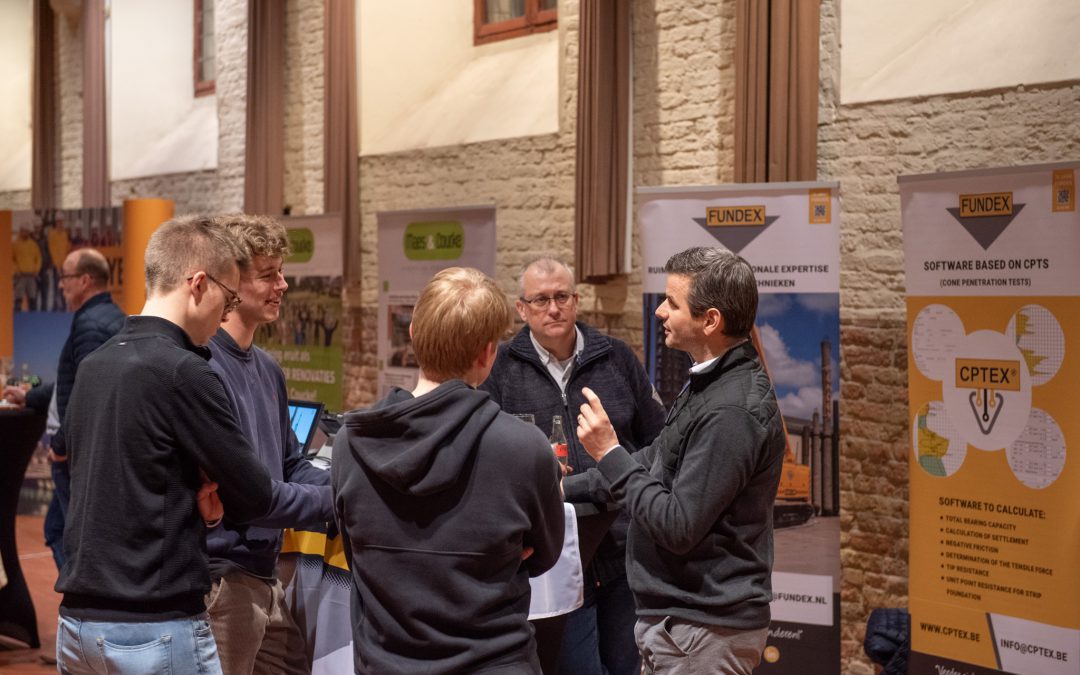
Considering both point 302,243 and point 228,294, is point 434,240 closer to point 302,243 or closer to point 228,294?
point 302,243

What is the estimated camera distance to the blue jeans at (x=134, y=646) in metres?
2.04

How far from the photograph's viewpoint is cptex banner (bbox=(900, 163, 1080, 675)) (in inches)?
156

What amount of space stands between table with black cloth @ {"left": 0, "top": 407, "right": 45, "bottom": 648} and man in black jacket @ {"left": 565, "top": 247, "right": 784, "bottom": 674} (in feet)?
12.8

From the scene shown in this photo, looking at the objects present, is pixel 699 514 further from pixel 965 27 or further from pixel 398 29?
pixel 398 29

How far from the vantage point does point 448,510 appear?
1.95 metres

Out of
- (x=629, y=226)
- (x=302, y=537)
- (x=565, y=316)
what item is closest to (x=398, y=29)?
(x=629, y=226)

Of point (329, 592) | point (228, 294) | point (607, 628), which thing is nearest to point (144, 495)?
point (228, 294)

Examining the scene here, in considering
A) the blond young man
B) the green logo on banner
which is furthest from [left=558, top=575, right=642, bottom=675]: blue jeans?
the green logo on banner

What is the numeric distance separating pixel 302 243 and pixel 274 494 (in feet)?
17.7

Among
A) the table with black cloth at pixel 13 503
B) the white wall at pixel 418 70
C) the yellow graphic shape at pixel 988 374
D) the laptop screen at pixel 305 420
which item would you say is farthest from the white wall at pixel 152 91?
the yellow graphic shape at pixel 988 374

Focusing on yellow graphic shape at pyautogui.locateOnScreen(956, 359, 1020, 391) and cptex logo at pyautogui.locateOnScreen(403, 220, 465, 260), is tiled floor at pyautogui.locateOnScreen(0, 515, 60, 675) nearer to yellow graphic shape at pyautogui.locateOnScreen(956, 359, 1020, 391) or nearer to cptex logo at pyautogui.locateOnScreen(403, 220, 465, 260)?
cptex logo at pyautogui.locateOnScreen(403, 220, 465, 260)

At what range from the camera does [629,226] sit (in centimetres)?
642

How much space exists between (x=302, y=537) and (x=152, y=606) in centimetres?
100

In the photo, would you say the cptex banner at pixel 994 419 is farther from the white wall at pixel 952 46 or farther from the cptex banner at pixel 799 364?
the white wall at pixel 952 46
